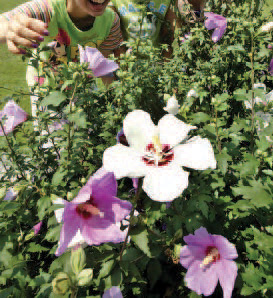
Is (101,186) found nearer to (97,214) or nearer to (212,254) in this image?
(97,214)

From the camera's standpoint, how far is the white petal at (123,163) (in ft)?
1.80

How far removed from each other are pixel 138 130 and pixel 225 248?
36 centimetres

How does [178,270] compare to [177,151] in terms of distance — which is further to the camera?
[178,270]

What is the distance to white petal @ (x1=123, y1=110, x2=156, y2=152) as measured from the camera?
63 centimetres

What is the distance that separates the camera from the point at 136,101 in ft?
3.59

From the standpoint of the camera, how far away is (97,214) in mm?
611

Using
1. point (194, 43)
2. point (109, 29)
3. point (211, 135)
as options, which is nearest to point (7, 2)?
point (109, 29)

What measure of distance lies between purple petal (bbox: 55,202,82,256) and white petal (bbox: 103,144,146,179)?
0.11 m

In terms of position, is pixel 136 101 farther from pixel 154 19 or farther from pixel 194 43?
pixel 154 19

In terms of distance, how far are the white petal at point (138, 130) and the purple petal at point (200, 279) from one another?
0.34 m

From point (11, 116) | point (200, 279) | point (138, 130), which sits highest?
point (138, 130)

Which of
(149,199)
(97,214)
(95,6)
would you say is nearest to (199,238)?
(149,199)

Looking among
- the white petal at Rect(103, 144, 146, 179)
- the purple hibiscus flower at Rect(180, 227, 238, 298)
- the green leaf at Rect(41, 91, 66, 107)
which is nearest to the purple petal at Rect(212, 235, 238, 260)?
the purple hibiscus flower at Rect(180, 227, 238, 298)

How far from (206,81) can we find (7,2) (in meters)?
7.43
